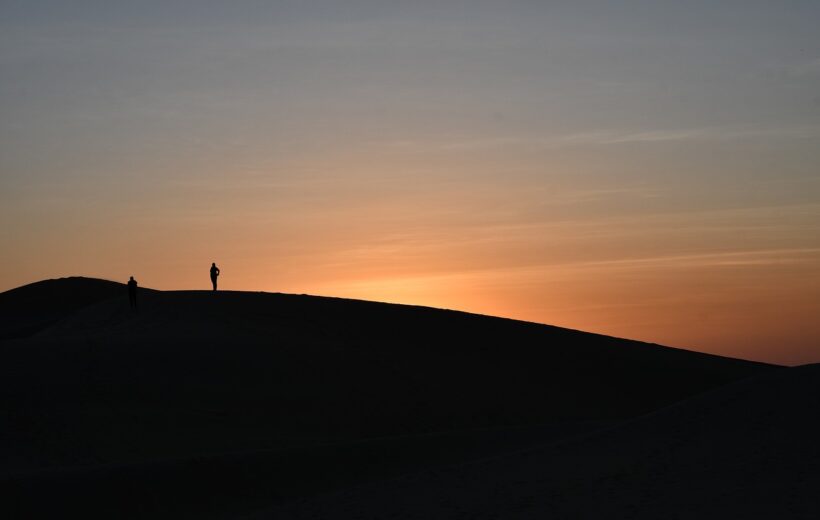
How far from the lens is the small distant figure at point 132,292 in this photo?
3725 cm

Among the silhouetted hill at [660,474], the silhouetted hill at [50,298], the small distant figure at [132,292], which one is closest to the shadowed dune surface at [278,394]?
the small distant figure at [132,292]

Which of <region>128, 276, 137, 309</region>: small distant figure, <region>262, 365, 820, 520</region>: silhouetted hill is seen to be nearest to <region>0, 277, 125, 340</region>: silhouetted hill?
<region>128, 276, 137, 309</region>: small distant figure

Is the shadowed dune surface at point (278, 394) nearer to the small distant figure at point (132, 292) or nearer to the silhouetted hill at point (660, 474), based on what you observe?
the small distant figure at point (132, 292)

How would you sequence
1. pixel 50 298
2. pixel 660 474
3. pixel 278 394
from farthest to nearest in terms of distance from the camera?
pixel 50 298
pixel 278 394
pixel 660 474

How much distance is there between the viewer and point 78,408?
26.4m

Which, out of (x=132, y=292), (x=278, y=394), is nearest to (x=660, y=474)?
(x=278, y=394)

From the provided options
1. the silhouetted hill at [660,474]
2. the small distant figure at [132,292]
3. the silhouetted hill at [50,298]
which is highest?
the silhouetted hill at [50,298]

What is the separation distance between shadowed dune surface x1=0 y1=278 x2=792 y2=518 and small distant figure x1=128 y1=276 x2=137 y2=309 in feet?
1.09

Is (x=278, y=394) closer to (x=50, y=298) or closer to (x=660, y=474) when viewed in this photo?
(x=660, y=474)

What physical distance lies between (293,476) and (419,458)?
2793 millimetres

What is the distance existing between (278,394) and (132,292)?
10.8 m

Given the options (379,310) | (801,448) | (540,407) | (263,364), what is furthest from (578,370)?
(801,448)

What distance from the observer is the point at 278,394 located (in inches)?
1163

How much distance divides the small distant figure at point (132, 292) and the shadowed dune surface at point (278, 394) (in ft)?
1.09
